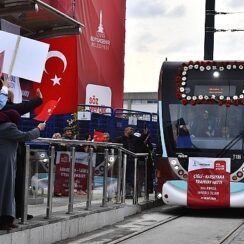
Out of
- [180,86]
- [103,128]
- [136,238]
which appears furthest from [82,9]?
[136,238]

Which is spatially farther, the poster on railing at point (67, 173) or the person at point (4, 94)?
the poster on railing at point (67, 173)

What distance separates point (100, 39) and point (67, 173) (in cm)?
1380

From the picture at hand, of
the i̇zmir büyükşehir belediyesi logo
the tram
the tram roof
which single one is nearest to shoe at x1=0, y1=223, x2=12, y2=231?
the tram roof

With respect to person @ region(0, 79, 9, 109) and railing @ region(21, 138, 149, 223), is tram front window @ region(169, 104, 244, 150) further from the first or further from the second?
person @ region(0, 79, 9, 109)

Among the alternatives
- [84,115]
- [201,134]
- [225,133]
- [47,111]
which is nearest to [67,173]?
[47,111]

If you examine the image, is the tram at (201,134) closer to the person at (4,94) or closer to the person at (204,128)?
the person at (204,128)

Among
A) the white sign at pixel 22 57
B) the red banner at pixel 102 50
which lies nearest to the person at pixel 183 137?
the white sign at pixel 22 57

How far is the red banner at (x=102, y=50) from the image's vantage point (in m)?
21.0

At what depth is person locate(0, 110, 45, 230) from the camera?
22.8ft

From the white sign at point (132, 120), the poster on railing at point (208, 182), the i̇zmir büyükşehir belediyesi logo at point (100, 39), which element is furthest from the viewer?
the i̇zmir büyükşehir belediyesi logo at point (100, 39)

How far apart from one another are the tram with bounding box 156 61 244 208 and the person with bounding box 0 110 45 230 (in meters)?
6.13

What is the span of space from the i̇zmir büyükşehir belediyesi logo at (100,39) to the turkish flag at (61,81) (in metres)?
12.5

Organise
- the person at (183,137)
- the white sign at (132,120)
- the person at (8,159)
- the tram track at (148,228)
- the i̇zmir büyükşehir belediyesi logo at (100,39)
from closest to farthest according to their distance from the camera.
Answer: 1. the person at (8,159)
2. the tram track at (148,228)
3. the person at (183,137)
4. the white sign at (132,120)
5. the i̇zmir büyükşehir belediyesi logo at (100,39)

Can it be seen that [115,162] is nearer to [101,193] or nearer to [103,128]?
[101,193]
